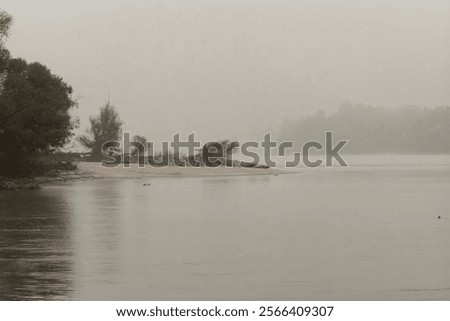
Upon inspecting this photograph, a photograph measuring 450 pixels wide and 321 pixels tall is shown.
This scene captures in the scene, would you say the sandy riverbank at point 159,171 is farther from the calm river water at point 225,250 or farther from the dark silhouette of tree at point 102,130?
the calm river water at point 225,250

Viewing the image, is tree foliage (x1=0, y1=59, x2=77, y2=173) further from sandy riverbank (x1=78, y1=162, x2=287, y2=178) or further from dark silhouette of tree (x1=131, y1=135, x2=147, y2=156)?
dark silhouette of tree (x1=131, y1=135, x2=147, y2=156)

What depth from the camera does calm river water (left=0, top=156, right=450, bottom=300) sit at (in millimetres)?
9375

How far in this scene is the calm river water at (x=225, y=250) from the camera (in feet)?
30.8

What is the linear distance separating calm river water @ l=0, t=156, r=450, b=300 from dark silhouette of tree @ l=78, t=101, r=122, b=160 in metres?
28.8

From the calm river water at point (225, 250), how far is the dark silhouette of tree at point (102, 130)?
28.8 meters

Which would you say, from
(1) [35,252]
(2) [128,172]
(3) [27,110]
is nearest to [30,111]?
(3) [27,110]

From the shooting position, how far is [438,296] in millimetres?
8945

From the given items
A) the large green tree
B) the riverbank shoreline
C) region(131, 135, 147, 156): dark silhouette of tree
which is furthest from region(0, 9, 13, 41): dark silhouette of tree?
region(131, 135, 147, 156): dark silhouette of tree

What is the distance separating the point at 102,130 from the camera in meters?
53.3

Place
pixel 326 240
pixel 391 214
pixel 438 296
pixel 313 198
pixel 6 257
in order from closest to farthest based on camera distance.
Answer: pixel 438 296
pixel 6 257
pixel 326 240
pixel 391 214
pixel 313 198

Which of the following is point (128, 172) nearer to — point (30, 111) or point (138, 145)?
point (138, 145)
